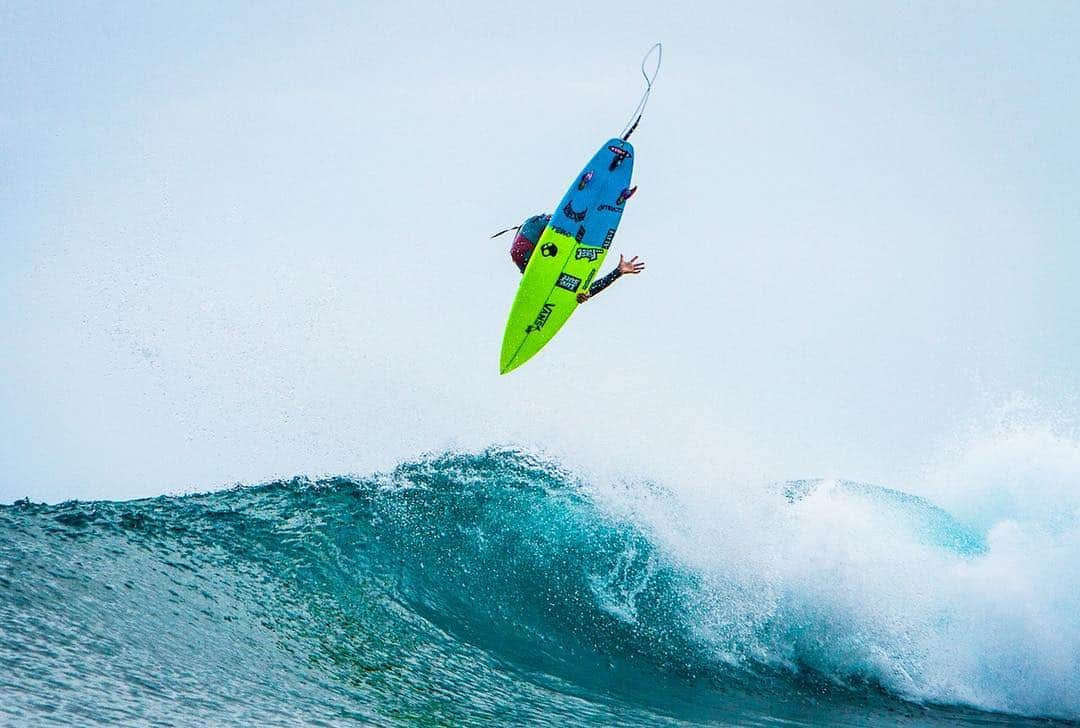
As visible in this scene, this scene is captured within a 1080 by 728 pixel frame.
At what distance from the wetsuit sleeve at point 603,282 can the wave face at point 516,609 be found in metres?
2.17

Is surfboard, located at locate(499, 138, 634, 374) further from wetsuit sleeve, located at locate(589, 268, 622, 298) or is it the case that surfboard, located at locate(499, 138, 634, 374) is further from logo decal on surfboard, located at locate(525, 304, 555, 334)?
wetsuit sleeve, located at locate(589, 268, 622, 298)

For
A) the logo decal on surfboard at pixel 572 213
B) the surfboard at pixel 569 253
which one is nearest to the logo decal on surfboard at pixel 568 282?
the surfboard at pixel 569 253

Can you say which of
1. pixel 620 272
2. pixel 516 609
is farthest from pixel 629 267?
pixel 516 609

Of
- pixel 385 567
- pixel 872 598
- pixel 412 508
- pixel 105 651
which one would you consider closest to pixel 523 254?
pixel 412 508

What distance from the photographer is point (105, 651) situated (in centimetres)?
497

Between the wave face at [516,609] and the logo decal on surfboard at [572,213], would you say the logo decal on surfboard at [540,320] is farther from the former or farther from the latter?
the wave face at [516,609]

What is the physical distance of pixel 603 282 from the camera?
9.07m

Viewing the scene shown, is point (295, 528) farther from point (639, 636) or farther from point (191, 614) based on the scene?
point (639, 636)

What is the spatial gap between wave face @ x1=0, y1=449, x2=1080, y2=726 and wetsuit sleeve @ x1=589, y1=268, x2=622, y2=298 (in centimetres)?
217

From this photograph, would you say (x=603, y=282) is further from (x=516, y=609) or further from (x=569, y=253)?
(x=516, y=609)

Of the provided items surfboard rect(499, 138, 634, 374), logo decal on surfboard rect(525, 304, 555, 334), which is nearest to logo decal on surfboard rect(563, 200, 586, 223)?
surfboard rect(499, 138, 634, 374)

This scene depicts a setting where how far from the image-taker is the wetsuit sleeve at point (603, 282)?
883 centimetres

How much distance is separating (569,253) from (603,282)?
635mm

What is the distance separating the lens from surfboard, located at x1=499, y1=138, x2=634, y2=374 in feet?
30.6
